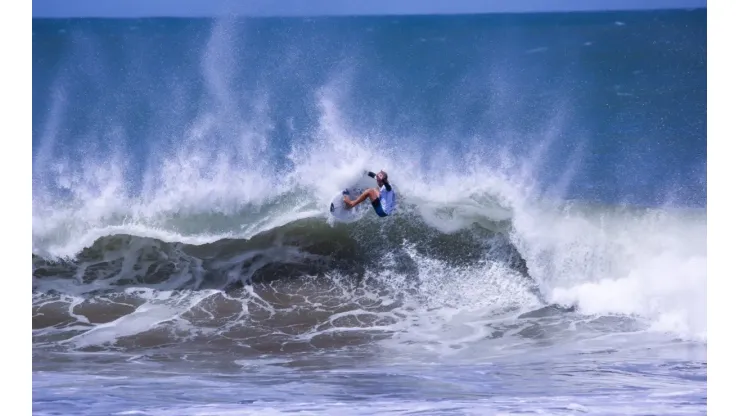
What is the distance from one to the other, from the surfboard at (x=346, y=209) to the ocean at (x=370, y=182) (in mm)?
71

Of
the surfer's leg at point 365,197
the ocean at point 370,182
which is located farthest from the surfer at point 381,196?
the ocean at point 370,182

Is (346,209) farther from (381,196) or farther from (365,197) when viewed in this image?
(381,196)

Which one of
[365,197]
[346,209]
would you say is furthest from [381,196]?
[346,209]

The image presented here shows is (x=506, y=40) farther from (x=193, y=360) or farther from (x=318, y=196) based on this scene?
(x=193, y=360)

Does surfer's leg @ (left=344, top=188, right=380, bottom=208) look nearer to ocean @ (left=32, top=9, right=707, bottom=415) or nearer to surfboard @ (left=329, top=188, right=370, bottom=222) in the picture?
surfboard @ (left=329, top=188, right=370, bottom=222)

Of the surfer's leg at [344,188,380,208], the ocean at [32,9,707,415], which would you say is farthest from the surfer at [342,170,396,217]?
the ocean at [32,9,707,415]

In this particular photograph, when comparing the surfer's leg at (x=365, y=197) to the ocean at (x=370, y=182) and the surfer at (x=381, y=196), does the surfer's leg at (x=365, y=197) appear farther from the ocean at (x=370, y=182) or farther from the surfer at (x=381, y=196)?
the ocean at (x=370, y=182)

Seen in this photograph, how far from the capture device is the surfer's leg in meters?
5.34

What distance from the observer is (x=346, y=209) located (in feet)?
18.2

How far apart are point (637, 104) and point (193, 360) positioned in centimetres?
368

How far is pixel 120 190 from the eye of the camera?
219 inches

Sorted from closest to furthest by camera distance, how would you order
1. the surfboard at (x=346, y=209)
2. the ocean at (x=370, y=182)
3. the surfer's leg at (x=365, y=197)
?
1. the ocean at (x=370, y=182)
2. the surfer's leg at (x=365, y=197)
3. the surfboard at (x=346, y=209)

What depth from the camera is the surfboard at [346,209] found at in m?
5.49

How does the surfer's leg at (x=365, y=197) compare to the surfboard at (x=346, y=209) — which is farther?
the surfboard at (x=346, y=209)
